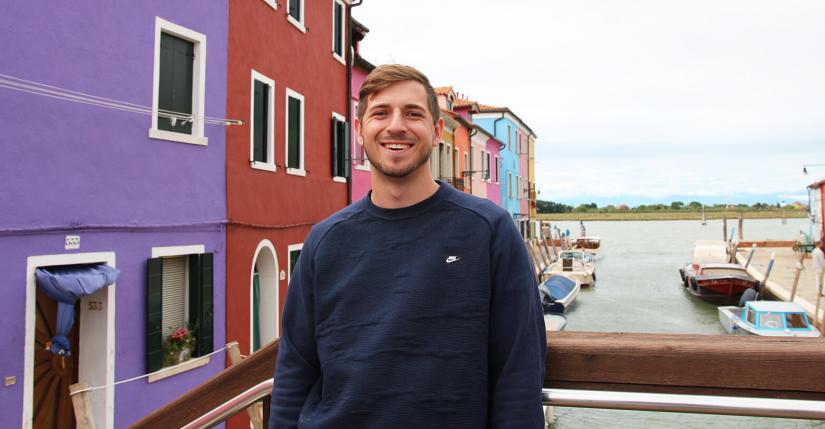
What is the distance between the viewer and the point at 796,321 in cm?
1514

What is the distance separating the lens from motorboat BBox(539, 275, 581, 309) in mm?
24844

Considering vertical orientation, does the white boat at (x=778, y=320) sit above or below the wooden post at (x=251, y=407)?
below

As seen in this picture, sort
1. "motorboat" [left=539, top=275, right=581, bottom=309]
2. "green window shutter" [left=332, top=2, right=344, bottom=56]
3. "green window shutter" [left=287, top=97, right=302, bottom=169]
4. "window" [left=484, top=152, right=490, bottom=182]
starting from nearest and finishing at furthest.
Result: "green window shutter" [left=287, top=97, right=302, bottom=169]
"green window shutter" [left=332, top=2, right=344, bottom=56]
"motorboat" [left=539, top=275, right=581, bottom=309]
"window" [left=484, top=152, right=490, bottom=182]

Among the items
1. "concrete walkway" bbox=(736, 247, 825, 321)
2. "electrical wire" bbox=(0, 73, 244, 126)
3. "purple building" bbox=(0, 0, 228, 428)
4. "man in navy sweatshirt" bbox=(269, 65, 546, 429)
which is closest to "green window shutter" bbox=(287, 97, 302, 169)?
"purple building" bbox=(0, 0, 228, 428)

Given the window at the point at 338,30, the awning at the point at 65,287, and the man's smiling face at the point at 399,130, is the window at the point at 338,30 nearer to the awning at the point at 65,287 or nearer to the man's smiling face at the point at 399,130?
the awning at the point at 65,287

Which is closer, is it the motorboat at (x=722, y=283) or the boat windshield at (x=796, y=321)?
the boat windshield at (x=796, y=321)

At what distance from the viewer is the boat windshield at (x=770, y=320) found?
15.2 metres

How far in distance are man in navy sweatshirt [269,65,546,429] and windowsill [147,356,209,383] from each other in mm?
6294

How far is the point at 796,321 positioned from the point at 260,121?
14528 millimetres

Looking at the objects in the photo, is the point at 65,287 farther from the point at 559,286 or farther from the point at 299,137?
the point at 559,286

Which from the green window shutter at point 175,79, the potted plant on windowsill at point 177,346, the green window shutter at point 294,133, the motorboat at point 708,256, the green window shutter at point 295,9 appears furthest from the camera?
the motorboat at point 708,256

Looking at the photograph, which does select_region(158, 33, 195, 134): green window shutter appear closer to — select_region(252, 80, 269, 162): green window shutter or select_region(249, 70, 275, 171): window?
select_region(249, 70, 275, 171): window

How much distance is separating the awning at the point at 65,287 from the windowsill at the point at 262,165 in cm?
321

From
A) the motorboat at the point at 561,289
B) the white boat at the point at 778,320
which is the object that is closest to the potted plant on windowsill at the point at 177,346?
the white boat at the point at 778,320
